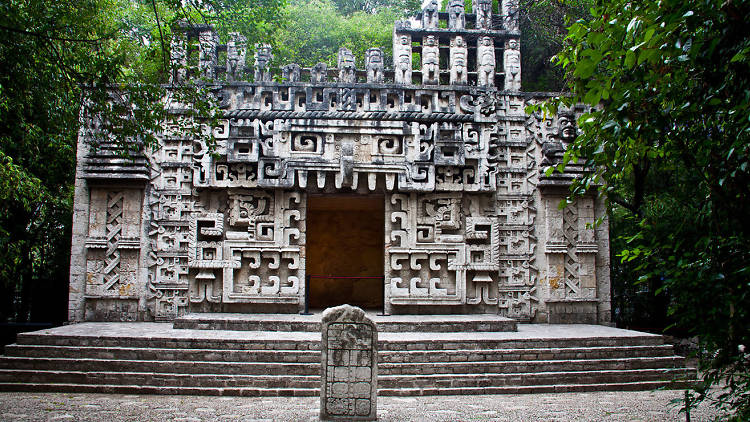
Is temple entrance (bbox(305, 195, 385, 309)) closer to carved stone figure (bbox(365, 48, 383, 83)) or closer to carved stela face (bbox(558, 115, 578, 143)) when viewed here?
carved stone figure (bbox(365, 48, 383, 83))

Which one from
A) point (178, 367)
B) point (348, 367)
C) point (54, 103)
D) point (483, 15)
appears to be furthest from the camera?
point (483, 15)

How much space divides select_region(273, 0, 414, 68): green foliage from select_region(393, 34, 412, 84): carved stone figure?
8.18 m

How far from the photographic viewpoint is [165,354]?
727cm

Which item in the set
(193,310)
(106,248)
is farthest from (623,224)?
(106,248)

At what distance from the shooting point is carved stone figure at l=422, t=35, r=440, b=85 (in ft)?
34.6

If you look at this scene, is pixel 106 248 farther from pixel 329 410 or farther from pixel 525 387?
pixel 525 387

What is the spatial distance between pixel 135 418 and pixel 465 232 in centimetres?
653

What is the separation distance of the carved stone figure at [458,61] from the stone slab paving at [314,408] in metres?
6.24

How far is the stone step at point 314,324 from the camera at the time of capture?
28.1 feet

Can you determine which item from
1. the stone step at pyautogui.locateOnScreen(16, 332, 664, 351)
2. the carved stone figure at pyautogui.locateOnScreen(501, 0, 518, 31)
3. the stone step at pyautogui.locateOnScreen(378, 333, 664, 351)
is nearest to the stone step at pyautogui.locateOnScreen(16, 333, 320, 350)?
the stone step at pyautogui.locateOnScreen(16, 332, 664, 351)

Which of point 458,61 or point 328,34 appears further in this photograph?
point 328,34

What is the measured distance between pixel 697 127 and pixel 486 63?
717 cm

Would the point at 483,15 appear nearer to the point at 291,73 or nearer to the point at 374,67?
the point at 374,67

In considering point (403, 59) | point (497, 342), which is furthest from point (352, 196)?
point (497, 342)
